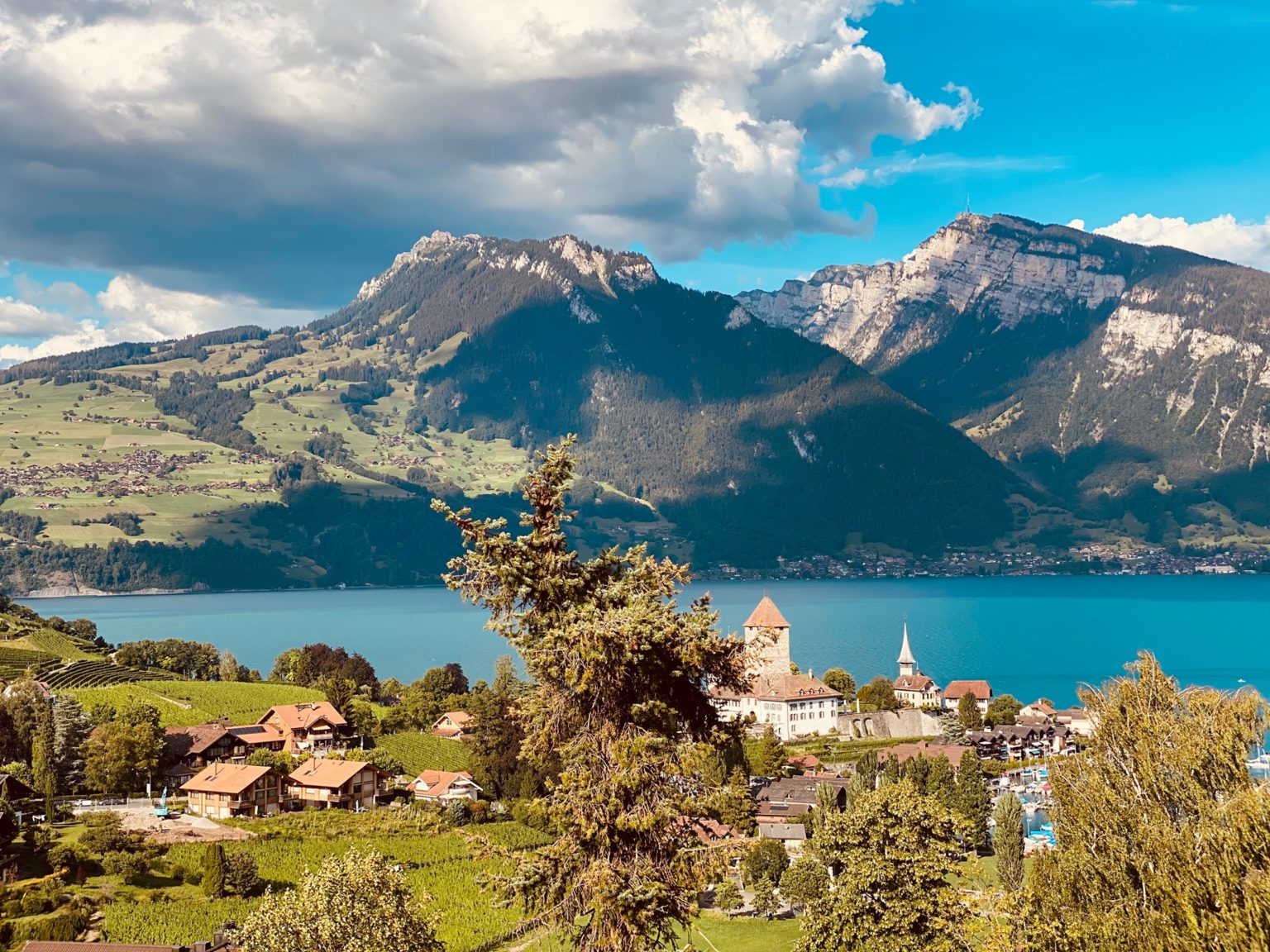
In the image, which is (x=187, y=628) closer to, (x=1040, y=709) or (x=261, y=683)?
(x=261, y=683)

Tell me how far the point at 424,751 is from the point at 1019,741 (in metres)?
49.2

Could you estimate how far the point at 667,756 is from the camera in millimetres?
14938

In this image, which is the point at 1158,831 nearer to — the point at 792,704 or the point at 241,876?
the point at 241,876

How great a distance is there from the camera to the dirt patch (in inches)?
2083

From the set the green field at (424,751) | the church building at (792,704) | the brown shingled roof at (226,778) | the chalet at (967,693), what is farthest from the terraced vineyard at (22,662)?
the chalet at (967,693)

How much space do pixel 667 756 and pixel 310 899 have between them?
14.8 metres

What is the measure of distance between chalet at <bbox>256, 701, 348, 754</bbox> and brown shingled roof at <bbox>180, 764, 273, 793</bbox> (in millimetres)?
12373

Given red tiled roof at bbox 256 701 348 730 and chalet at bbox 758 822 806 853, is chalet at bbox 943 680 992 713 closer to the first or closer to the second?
chalet at bbox 758 822 806 853

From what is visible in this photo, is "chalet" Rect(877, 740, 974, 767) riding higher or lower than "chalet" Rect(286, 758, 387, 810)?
lower

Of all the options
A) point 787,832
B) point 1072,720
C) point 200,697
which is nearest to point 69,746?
point 200,697

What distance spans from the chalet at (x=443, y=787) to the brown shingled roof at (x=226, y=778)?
9482mm

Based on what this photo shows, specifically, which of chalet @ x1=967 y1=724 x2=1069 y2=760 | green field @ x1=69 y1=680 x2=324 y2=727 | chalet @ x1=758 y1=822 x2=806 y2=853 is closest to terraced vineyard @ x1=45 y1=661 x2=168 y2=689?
green field @ x1=69 y1=680 x2=324 y2=727

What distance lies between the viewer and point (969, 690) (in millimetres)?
104438

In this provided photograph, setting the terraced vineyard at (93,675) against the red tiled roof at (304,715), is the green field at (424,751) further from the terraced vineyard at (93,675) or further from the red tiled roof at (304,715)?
the terraced vineyard at (93,675)
